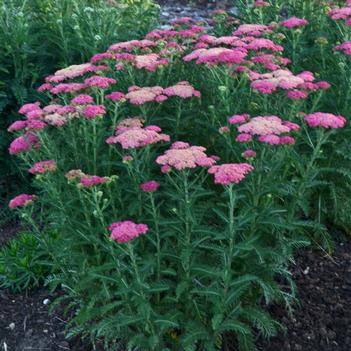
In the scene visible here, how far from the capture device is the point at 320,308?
377 cm

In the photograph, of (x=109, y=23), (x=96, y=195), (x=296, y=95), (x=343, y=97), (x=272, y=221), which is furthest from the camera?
(x=109, y=23)

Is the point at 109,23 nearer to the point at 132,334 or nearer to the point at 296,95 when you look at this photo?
the point at 296,95

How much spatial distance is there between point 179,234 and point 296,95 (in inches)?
40.8

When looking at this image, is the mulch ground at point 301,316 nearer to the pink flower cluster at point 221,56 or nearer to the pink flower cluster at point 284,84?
the pink flower cluster at point 284,84

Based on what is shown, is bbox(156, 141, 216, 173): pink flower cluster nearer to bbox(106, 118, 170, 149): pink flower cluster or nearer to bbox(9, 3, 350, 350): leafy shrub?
bbox(9, 3, 350, 350): leafy shrub

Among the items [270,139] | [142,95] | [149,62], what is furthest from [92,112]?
[270,139]

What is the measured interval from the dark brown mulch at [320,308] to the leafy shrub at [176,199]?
5.5 inches

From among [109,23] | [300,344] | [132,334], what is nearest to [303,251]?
[300,344]

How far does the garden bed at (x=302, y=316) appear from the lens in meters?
3.53

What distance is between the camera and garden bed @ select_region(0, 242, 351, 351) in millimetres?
3531

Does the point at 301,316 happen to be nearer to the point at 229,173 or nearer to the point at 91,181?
the point at 229,173

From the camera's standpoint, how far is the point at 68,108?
336 centimetres

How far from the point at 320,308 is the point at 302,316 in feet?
0.52

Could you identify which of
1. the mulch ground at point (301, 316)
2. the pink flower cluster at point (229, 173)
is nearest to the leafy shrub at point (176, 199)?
the pink flower cluster at point (229, 173)
